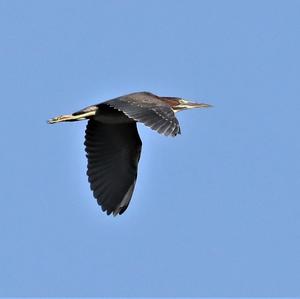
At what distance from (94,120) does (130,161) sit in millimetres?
860

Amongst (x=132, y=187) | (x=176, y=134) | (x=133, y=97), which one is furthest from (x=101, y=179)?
(x=176, y=134)

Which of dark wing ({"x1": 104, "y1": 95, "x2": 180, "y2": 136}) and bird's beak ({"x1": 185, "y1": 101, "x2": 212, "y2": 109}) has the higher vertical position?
bird's beak ({"x1": 185, "y1": 101, "x2": 212, "y2": 109})

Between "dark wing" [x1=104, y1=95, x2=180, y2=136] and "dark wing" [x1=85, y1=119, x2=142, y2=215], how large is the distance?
112cm

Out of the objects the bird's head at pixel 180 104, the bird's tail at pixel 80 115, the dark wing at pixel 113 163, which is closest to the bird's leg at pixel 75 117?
the bird's tail at pixel 80 115

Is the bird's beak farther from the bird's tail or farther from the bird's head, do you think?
the bird's tail

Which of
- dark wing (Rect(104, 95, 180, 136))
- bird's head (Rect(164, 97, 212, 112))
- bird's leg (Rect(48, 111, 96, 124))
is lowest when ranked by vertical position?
dark wing (Rect(104, 95, 180, 136))

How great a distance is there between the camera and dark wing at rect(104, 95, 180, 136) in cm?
1258

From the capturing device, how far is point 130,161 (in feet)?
49.5

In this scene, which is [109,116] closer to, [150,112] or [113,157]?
[113,157]

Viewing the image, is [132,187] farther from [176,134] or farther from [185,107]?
[176,134]

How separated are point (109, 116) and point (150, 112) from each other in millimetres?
1372

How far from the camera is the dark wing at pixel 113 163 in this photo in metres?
14.9

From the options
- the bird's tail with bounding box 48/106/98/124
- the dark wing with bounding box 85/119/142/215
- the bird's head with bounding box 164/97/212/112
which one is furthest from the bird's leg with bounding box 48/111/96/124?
the bird's head with bounding box 164/97/212/112

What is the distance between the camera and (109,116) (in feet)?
47.0
